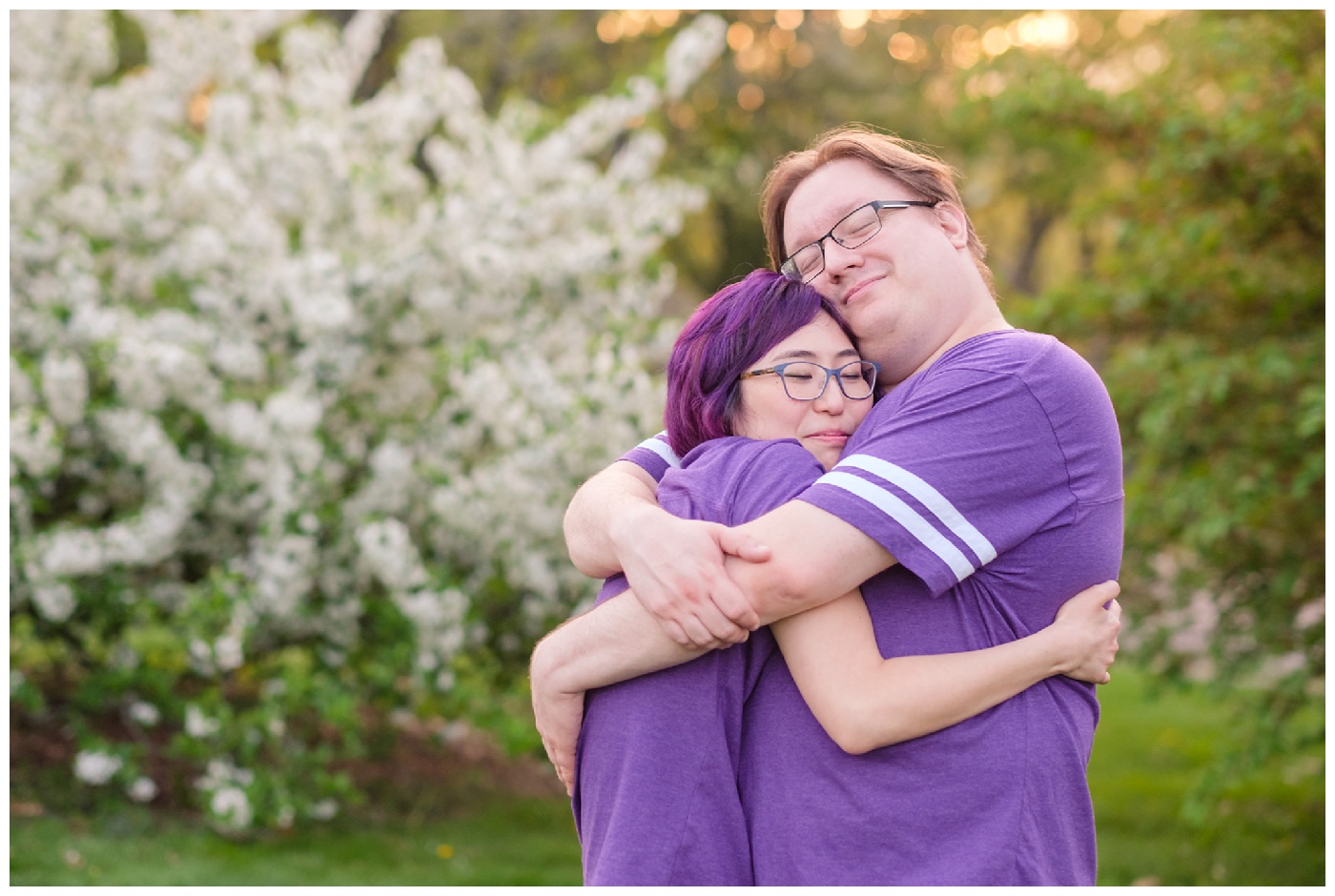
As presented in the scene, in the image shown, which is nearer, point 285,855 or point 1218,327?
point 285,855

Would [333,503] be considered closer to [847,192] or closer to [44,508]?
[44,508]

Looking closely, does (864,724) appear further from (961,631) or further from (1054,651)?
(1054,651)

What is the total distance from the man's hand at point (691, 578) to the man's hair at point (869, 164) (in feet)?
2.63

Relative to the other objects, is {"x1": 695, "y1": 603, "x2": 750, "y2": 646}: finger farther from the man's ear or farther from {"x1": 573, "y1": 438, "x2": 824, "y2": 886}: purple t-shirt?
the man's ear

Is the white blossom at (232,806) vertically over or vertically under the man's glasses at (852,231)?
under

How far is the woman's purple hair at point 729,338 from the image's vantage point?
2062mm

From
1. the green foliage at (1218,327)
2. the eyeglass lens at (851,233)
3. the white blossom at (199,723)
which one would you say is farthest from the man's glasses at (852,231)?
the white blossom at (199,723)

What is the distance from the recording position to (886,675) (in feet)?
5.72

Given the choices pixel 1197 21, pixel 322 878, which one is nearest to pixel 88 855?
pixel 322 878

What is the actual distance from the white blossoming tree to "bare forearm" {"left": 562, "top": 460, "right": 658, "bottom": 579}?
10.6 ft

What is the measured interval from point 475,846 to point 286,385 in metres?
2.47

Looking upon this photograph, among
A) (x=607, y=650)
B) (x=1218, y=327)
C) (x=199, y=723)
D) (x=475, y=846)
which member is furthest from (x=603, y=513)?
(x=1218, y=327)

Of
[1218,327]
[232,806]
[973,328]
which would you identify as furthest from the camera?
[1218,327]

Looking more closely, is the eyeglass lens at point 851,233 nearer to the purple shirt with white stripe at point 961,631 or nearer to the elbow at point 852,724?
the purple shirt with white stripe at point 961,631
